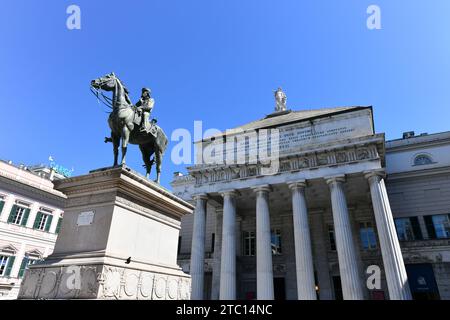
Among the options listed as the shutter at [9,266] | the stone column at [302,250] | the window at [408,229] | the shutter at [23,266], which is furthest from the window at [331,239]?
the shutter at [9,266]

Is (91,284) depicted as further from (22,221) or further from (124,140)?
(22,221)

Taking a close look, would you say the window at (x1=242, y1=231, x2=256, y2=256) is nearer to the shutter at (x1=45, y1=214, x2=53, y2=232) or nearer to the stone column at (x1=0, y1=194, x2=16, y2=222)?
the shutter at (x1=45, y1=214, x2=53, y2=232)

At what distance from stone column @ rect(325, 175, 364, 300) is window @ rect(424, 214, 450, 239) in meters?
9.12

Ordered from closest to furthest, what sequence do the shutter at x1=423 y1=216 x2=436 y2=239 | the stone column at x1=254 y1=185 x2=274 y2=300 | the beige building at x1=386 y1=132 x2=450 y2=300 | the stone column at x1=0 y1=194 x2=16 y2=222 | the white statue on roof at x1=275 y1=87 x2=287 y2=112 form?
the stone column at x1=254 y1=185 x2=274 y2=300
the beige building at x1=386 y1=132 x2=450 y2=300
the shutter at x1=423 y1=216 x2=436 y2=239
the stone column at x1=0 y1=194 x2=16 y2=222
the white statue on roof at x1=275 y1=87 x2=287 y2=112

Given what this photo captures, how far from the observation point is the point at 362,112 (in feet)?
86.2

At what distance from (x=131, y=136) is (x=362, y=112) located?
2451cm

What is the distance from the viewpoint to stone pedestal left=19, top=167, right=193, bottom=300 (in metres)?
4.46

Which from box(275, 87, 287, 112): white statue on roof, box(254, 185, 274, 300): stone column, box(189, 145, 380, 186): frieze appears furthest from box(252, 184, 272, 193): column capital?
box(275, 87, 287, 112): white statue on roof

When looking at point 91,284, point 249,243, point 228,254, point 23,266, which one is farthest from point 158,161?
point 23,266

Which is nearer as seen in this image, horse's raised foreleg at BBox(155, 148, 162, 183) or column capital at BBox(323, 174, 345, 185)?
horse's raised foreleg at BBox(155, 148, 162, 183)

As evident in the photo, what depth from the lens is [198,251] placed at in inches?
1011
